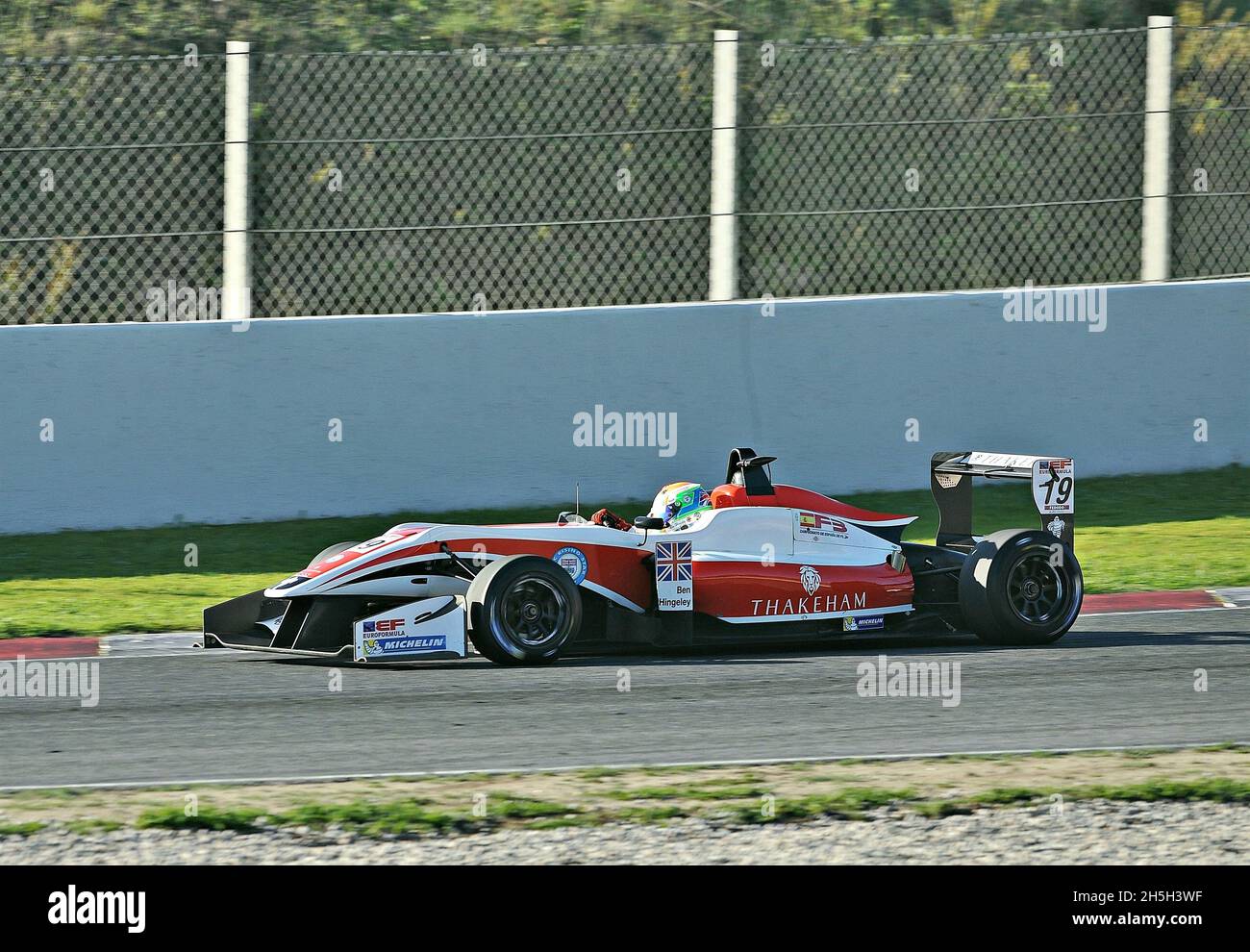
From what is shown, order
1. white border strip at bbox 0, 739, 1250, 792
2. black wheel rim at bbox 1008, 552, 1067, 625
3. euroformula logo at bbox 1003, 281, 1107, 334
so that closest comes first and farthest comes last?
white border strip at bbox 0, 739, 1250, 792 → black wheel rim at bbox 1008, 552, 1067, 625 → euroformula logo at bbox 1003, 281, 1107, 334

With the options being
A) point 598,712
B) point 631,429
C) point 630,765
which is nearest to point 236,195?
point 631,429

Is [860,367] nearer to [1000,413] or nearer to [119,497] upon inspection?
[1000,413]

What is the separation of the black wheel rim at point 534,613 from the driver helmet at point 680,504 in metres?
0.89

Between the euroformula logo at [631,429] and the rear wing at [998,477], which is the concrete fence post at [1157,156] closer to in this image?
the euroformula logo at [631,429]

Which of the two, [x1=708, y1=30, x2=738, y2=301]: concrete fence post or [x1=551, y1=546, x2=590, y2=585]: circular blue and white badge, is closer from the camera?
[x1=551, y1=546, x2=590, y2=585]: circular blue and white badge

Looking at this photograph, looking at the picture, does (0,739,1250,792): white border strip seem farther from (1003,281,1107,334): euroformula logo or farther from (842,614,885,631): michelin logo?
(1003,281,1107,334): euroformula logo

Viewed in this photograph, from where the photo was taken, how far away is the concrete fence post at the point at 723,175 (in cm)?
1402

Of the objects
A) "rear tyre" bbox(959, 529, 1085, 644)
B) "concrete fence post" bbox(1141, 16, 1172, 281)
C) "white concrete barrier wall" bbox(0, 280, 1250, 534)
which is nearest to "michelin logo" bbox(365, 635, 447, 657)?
"rear tyre" bbox(959, 529, 1085, 644)

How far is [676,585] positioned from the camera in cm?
901

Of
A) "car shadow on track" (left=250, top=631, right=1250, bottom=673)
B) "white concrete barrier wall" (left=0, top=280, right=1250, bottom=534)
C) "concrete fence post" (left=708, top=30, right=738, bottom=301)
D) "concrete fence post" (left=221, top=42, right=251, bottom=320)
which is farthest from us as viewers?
"concrete fence post" (left=708, top=30, right=738, bottom=301)

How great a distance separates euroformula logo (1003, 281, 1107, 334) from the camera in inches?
557

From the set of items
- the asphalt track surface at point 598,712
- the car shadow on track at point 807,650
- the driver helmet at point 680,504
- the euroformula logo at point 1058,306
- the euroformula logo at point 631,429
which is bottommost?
the asphalt track surface at point 598,712

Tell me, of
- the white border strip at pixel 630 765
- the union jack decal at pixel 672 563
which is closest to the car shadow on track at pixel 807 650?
the union jack decal at pixel 672 563

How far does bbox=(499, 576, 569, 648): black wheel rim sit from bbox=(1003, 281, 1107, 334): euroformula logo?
653 cm
